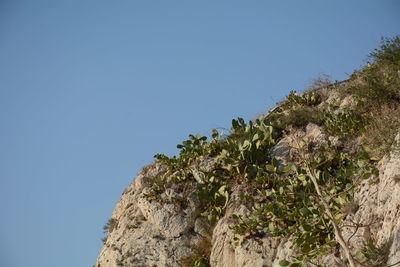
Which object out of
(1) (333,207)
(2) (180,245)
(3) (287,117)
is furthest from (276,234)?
(3) (287,117)

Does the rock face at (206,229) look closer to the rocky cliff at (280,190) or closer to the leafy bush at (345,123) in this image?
the rocky cliff at (280,190)

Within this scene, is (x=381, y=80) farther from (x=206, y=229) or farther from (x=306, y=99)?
(x=206, y=229)

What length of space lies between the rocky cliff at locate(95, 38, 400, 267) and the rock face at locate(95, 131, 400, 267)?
1.1 inches

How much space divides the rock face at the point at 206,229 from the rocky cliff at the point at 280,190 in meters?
0.03

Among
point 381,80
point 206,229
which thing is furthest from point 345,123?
point 206,229

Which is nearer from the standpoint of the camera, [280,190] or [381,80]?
[280,190]

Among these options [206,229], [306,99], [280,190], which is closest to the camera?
[280,190]

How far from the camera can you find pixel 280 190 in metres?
10.6

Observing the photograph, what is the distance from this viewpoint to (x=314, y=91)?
15.3 m

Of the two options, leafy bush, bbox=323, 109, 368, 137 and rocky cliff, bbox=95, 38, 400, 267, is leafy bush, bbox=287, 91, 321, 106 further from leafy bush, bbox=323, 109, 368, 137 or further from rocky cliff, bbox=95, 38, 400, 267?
leafy bush, bbox=323, 109, 368, 137

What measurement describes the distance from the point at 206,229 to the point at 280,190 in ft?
8.59

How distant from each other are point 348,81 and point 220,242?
7.28 meters

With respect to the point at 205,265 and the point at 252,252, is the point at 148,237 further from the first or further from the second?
the point at 252,252

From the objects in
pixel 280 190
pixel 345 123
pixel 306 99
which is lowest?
pixel 280 190
